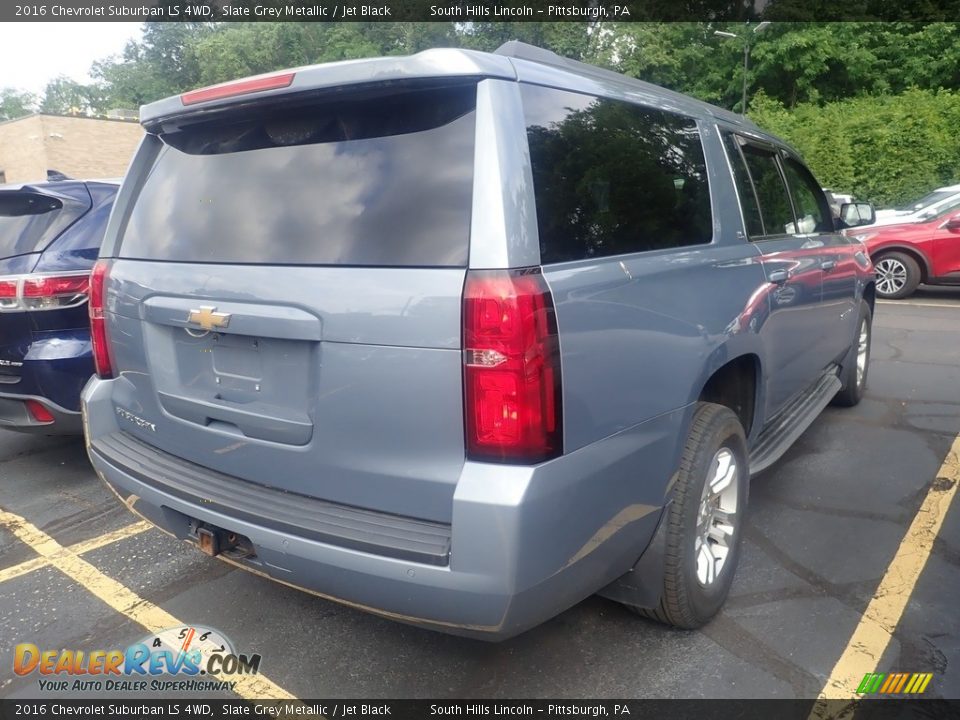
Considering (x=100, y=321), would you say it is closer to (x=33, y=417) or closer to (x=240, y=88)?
(x=240, y=88)

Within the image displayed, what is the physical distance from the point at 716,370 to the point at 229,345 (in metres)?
1.73

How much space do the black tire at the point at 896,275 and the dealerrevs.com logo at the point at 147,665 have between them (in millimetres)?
10614

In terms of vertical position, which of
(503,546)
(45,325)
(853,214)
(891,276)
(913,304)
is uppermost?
(853,214)

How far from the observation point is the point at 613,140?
7.86 feet

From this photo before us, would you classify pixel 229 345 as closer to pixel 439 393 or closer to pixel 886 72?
pixel 439 393

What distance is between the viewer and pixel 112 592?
3143 mm

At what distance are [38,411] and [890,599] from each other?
14.1ft

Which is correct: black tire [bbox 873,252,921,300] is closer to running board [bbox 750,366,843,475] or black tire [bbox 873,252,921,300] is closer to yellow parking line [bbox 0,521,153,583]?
running board [bbox 750,366,843,475]

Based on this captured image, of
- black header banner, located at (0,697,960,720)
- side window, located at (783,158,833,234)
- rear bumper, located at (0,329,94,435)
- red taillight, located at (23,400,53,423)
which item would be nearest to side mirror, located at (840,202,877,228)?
side window, located at (783,158,833,234)

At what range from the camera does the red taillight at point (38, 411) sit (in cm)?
394

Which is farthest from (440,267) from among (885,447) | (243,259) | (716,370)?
(885,447)

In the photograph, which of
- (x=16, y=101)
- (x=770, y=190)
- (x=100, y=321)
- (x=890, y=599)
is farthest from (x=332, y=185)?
(x=16, y=101)

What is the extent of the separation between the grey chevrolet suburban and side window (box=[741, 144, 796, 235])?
0.74 meters

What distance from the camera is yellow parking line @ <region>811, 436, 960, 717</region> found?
8.09 ft
